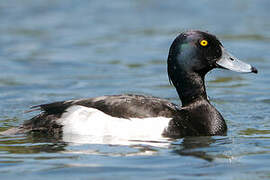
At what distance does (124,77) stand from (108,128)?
16.7ft

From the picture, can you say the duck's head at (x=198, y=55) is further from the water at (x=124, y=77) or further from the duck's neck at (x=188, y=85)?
the water at (x=124, y=77)

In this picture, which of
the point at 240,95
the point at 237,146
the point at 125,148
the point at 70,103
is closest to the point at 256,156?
the point at 237,146

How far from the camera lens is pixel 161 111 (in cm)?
825

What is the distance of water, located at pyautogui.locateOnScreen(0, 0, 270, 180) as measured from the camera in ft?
23.2

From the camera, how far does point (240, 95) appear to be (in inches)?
454

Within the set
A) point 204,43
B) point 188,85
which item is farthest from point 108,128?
point 204,43

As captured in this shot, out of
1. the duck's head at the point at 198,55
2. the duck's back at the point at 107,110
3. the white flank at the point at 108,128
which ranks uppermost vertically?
the duck's head at the point at 198,55

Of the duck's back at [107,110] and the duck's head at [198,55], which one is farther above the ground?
the duck's head at [198,55]

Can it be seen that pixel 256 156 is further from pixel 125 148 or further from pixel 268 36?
pixel 268 36

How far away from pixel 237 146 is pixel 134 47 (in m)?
8.01

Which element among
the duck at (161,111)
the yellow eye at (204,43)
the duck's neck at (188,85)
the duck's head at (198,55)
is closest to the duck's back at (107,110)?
the duck at (161,111)

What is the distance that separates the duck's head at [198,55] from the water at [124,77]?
857 millimetres

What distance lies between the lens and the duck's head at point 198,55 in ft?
28.7

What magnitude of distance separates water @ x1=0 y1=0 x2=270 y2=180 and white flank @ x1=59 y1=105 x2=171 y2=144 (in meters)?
0.23
